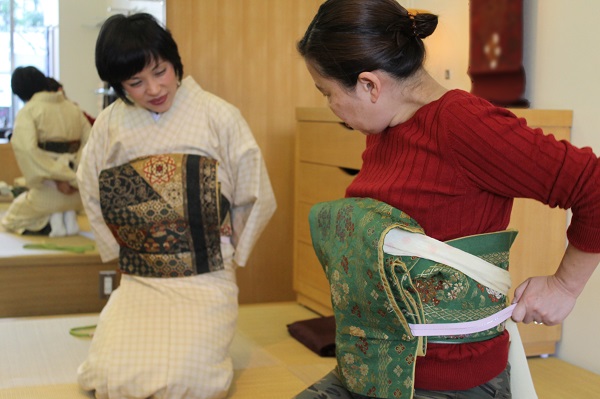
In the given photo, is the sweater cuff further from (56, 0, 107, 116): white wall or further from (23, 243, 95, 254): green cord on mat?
(23, 243, 95, 254): green cord on mat

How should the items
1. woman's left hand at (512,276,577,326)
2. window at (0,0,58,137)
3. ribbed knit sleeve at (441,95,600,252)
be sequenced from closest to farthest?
ribbed knit sleeve at (441,95,600,252)
woman's left hand at (512,276,577,326)
window at (0,0,58,137)

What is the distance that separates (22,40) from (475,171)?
234cm

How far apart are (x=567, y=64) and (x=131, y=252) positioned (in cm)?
146

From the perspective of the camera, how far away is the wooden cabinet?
2.26m

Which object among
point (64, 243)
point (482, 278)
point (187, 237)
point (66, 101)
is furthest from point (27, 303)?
point (482, 278)

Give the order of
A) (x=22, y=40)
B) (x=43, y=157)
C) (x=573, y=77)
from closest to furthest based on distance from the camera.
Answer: (x=573, y=77) < (x=22, y=40) < (x=43, y=157)

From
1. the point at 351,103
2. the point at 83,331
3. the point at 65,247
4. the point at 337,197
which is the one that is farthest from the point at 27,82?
the point at 351,103

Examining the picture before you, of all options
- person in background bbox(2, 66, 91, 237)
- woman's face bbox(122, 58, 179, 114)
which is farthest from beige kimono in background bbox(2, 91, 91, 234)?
woman's face bbox(122, 58, 179, 114)

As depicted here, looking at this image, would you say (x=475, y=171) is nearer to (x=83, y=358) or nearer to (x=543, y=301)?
(x=543, y=301)

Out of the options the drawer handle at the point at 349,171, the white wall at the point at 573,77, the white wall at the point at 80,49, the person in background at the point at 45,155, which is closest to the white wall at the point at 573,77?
the white wall at the point at 573,77

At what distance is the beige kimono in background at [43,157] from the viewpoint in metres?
3.05

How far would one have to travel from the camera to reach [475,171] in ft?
3.73

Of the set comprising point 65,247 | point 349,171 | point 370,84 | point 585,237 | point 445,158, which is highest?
point 370,84

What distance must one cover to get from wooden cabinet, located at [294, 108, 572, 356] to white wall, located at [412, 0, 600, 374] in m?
0.05
